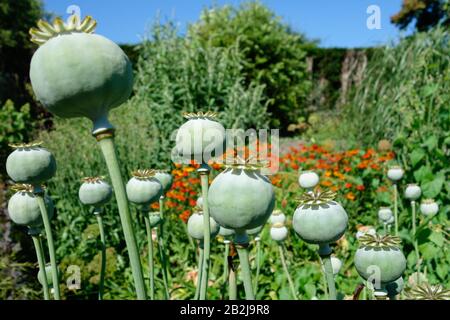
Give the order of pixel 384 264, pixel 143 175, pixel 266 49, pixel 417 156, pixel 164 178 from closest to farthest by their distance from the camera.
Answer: pixel 384 264 → pixel 143 175 → pixel 164 178 → pixel 417 156 → pixel 266 49

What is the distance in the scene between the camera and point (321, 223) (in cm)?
71

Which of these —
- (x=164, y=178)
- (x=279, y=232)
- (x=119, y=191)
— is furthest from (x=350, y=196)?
(x=119, y=191)

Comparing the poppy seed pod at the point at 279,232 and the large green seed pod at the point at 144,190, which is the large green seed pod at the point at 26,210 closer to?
the large green seed pod at the point at 144,190

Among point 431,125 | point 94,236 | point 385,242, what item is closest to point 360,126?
point 431,125

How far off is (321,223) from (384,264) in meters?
0.15

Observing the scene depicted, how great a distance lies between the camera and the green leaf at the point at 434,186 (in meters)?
2.83

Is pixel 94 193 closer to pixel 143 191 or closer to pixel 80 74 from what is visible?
pixel 143 191

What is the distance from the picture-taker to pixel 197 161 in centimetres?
91

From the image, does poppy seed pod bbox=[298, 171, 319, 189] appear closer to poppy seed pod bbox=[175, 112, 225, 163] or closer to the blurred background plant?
the blurred background plant

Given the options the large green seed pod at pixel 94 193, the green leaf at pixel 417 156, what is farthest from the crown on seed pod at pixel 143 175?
the green leaf at pixel 417 156

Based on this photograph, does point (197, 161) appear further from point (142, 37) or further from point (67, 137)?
point (142, 37)

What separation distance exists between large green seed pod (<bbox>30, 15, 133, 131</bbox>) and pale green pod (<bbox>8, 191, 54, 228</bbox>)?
484 mm

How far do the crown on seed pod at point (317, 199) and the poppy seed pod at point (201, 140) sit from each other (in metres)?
0.22
